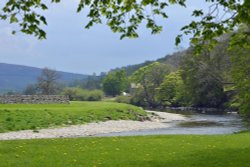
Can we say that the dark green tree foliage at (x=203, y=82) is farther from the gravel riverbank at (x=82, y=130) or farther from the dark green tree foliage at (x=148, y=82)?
the gravel riverbank at (x=82, y=130)

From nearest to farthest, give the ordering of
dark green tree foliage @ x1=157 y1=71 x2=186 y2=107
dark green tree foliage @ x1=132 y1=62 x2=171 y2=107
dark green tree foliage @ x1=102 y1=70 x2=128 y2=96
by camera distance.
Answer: dark green tree foliage @ x1=157 y1=71 x2=186 y2=107 < dark green tree foliage @ x1=132 y1=62 x2=171 y2=107 < dark green tree foliage @ x1=102 y1=70 x2=128 y2=96

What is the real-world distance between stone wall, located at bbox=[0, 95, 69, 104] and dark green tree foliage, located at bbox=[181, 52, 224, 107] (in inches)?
1269

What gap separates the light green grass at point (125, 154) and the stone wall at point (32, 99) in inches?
1813

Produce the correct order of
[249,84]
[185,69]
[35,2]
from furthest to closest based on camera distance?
[185,69], [249,84], [35,2]

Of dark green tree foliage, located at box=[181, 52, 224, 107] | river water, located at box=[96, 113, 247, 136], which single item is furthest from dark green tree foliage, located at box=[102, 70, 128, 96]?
river water, located at box=[96, 113, 247, 136]

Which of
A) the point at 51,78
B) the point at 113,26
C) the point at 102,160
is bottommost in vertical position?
the point at 102,160

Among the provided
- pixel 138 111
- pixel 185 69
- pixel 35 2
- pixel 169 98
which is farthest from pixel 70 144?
pixel 169 98

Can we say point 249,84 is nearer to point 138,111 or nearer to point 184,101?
point 138,111

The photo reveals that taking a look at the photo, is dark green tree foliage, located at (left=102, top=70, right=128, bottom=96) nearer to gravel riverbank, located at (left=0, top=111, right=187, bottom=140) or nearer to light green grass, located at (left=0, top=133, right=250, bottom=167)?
gravel riverbank, located at (left=0, top=111, right=187, bottom=140)

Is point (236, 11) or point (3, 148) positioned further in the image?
point (3, 148)

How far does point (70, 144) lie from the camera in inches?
780

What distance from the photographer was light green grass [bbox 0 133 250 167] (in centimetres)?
1427

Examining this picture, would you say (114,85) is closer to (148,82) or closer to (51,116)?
(148,82)

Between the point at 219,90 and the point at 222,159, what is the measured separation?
78692 mm
